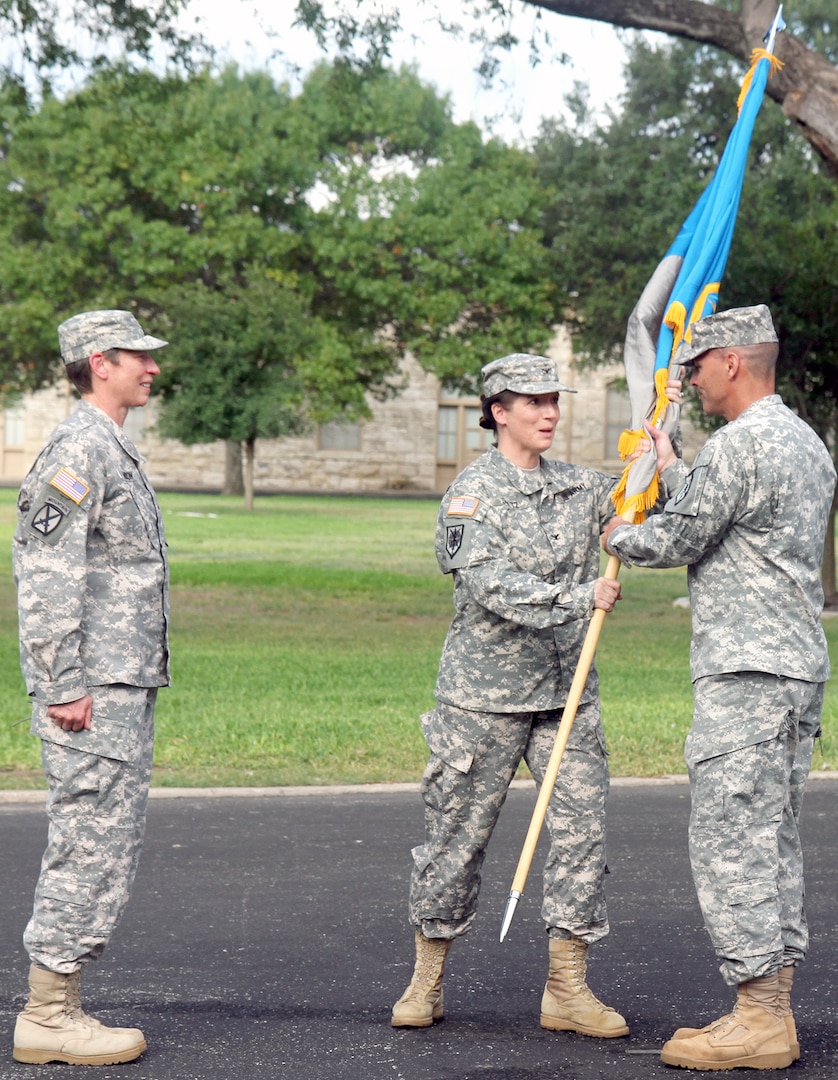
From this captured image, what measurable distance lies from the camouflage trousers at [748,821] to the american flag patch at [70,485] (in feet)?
6.38

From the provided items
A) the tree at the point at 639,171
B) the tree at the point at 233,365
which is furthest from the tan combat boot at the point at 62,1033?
the tree at the point at 233,365

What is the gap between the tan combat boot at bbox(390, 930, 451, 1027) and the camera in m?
4.61

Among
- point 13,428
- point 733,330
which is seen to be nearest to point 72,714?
point 733,330

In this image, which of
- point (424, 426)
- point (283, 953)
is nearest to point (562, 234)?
point (424, 426)

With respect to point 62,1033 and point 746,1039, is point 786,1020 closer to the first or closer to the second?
point 746,1039

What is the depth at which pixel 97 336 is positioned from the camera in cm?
453

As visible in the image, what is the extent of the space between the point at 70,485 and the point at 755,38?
11.7 meters

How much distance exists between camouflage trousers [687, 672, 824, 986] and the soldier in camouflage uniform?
1.32 feet

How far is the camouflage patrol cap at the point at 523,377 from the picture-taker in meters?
4.67

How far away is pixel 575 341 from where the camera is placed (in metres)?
43.3

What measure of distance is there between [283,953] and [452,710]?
1.29 metres

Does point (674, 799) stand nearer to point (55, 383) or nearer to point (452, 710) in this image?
point (452, 710)

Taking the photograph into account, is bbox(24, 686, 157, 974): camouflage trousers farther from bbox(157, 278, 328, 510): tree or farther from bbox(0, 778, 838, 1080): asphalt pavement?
bbox(157, 278, 328, 510): tree

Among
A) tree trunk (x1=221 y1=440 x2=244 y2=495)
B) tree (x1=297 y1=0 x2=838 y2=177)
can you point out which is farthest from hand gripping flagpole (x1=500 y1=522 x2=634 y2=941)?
tree trunk (x1=221 y1=440 x2=244 y2=495)
